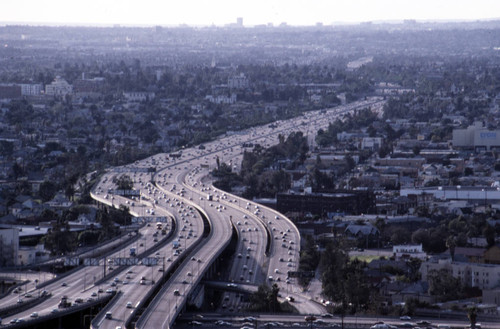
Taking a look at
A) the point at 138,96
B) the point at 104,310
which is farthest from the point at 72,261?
the point at 138,96

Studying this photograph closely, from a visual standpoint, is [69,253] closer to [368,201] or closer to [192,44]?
[368,201]

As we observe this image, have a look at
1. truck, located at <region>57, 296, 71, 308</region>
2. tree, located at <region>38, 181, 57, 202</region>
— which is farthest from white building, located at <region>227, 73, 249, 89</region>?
truck, located at <region>57, 296, 71, 308</region>

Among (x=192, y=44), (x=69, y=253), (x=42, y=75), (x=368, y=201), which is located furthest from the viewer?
(x=192, y=44)

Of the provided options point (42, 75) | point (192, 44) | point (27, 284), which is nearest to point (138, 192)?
point (27, 284)

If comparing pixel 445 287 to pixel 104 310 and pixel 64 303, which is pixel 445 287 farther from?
pixel 64 303

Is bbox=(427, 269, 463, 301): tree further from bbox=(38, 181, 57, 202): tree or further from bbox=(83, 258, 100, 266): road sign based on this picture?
bbox=(38, 181, 57, 202): tree
